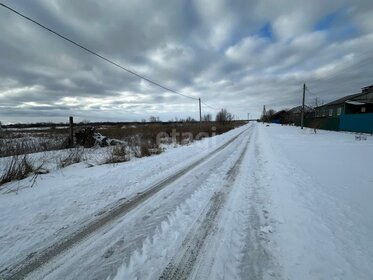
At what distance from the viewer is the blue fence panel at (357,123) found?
2366cm

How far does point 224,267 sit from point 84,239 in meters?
2.11

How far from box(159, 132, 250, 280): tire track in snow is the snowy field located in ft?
0.04

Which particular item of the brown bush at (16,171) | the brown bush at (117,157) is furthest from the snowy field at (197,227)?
the brown bush at (117,157)

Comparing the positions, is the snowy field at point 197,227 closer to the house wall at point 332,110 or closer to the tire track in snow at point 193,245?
the tire track in snow at point 193,245

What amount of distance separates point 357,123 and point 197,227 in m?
30.8

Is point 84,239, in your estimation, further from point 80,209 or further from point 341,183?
point 341,183

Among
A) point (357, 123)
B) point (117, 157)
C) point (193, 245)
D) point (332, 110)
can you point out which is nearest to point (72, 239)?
point (193, 245)

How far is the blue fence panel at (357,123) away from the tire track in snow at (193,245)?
90.0 feet

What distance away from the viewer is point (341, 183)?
587cm

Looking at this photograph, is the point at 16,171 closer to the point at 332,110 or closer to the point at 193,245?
the point at 193,245

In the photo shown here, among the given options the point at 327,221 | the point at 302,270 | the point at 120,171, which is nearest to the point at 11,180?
the point at 120,171

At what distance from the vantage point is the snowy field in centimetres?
255

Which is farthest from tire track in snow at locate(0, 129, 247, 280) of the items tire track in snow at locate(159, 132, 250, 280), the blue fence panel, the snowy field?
the blue fence panel

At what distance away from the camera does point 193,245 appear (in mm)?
3004
